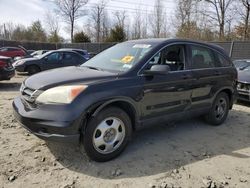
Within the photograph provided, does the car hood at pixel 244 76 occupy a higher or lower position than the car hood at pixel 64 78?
lower

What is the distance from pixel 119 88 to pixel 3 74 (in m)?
7.57

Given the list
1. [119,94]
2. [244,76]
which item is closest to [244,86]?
[244,76]

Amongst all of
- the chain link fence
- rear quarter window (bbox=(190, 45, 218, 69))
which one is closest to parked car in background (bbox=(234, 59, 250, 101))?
rear quarter window (bbox=(190, 45, 218, 69))

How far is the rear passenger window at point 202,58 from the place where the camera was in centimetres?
511

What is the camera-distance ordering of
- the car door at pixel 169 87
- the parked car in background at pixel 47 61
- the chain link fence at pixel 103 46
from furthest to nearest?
1. the chain link fence at pixel 103 46
2. the parked car in background at pixel 47 61
3. the car door at pixel 169 87

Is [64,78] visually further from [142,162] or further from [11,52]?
[11,52]

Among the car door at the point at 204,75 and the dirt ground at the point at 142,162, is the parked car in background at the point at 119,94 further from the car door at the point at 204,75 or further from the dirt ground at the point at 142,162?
the dirt ground at the point at 142,162

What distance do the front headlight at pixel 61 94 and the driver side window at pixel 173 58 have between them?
1728 mm

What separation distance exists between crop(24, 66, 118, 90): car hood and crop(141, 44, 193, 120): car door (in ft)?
2.21

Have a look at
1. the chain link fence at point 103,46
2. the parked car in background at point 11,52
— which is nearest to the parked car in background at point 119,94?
the chain link fence at point 103,46

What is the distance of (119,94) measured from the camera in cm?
384

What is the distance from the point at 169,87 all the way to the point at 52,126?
2.04 m

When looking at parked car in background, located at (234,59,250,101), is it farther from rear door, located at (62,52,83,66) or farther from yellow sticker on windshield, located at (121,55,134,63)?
rear door, located at (62,52,83,66)

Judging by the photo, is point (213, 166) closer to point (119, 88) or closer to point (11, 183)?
point (119, 88)
